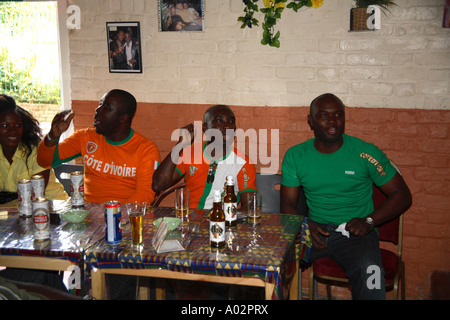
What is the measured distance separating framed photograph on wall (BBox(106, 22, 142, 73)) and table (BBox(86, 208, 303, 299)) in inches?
74.1

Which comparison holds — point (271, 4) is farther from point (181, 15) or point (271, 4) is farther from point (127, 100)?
point (127, 100)

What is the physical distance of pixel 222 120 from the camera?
2.98 meters

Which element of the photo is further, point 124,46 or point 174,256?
point 124,46

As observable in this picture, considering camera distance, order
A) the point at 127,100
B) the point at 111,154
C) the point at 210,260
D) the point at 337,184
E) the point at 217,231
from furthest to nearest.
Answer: the point at 127,100, the point at 111,154, the point at 337,184, the point at 217,231, the point at 210,260

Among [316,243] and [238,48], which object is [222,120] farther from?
[316,243]

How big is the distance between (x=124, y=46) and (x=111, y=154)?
1.01 metres

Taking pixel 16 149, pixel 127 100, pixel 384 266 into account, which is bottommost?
pixel 384 266

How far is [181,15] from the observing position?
3.39m

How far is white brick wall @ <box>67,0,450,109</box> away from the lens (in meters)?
2.97

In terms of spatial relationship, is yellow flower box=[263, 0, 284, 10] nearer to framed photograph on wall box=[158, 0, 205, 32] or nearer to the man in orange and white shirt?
framed photograph on wall box=[158, 0, 205, 32]

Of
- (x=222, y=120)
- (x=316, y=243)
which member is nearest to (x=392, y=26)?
(x=222, y=120)

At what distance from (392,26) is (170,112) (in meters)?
1.78

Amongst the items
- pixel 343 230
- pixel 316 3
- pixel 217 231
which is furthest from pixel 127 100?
pixel 343 230
